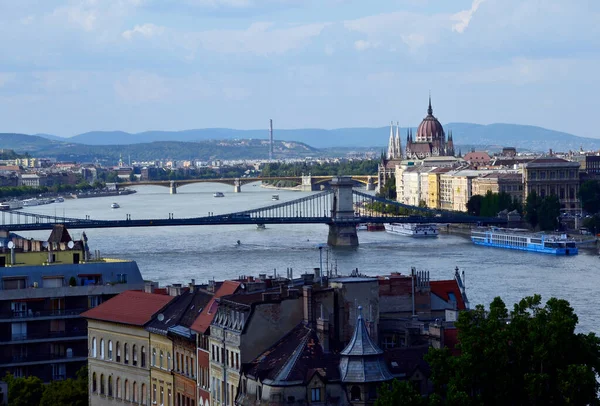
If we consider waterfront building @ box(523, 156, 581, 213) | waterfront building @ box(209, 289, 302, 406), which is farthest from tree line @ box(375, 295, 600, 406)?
waterfront building @ box(523, 156, 581, 213)

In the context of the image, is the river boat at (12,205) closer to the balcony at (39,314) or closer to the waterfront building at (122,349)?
the balcony at (39,314)

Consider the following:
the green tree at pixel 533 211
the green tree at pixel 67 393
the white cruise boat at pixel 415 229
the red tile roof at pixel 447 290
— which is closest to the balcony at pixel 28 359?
the green tree at pixel 67 393

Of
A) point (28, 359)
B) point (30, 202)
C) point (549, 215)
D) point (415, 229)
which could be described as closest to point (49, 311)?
point (28, 359)

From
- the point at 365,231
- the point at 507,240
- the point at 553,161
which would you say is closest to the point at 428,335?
the point at 507,240

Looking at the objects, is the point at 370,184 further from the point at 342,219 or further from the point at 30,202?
the point at 342,219

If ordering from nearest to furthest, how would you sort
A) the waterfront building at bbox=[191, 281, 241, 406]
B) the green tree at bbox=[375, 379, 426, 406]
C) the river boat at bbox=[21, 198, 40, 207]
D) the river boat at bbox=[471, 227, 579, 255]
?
the green tree at bbox=[375, 379, 426, 406]
the waterfront building at bbox=[191, 281, 241, 406]
the river boat at bbox=[471, 227, 579, 255]
the river boat at bbox=[21, 198, 40, 207]

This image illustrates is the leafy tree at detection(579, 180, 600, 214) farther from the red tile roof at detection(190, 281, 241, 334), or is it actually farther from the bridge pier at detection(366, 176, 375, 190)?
the red tile roof at detection(190, 281, 241, 334)
